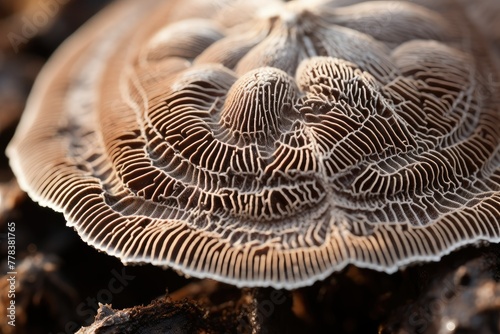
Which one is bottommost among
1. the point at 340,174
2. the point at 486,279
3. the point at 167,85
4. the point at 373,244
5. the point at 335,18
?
the point at 486,279

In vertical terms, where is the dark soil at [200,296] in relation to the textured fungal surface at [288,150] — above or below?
below

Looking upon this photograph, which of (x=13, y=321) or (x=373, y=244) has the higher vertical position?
(x=373, y=244)

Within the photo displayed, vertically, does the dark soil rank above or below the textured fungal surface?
below

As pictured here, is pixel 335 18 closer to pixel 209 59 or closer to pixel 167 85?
pixel 209 59

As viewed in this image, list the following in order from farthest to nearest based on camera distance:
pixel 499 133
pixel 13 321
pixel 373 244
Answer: pixel 13 321, pixel 499 133, pixel 373 244

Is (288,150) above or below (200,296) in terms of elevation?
above

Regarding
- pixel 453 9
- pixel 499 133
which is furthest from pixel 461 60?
pixel 453 9

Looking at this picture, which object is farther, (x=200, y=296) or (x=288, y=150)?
(x=200, y=296)

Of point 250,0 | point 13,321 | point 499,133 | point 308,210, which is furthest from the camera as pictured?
point 250,0
